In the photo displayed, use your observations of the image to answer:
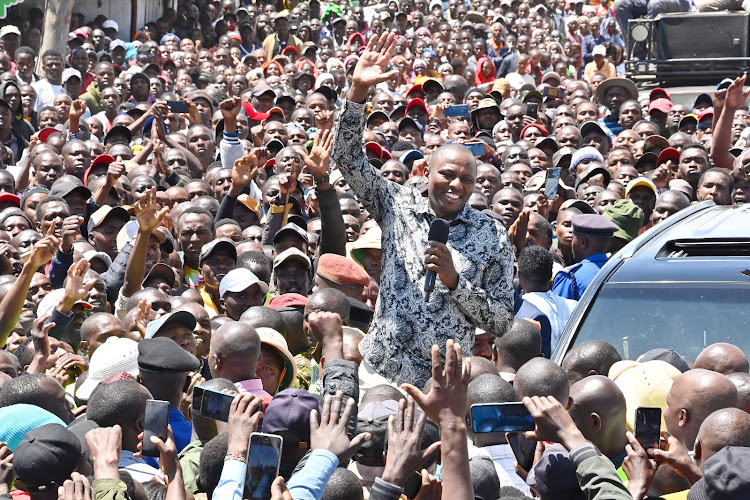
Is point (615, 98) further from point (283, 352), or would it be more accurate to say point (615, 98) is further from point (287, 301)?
point (283, 352)

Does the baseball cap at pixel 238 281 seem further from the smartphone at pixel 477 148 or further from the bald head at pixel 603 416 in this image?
the smartphone at pixel 477 148

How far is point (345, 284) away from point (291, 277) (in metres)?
0.49

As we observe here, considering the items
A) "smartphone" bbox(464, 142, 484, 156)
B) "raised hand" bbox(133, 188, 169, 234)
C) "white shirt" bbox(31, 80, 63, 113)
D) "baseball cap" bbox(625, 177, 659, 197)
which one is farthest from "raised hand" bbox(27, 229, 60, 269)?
"white shirt" bbox(31, 80, 63, 113)

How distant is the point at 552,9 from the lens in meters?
21.7

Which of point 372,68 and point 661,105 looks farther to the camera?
point 661,105

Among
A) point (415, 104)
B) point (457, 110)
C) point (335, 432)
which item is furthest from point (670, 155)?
point (335, 432)

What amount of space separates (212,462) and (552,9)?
18.7 metres

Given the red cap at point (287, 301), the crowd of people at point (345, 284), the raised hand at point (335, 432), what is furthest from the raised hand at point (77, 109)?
the raised hand at point (335, 432)

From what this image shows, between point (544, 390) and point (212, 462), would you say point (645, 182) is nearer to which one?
point (544, 390)

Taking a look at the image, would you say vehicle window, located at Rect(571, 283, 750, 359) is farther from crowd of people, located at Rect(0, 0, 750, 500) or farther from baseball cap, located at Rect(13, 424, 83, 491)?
baseball cap, located at Rect(13, 424, 83, 491)

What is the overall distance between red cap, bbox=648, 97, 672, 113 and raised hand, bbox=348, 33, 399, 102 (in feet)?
25.3

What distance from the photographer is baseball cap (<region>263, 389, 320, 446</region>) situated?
3971mm

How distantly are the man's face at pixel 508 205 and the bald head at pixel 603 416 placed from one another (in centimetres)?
421

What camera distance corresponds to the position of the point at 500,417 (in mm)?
3607
